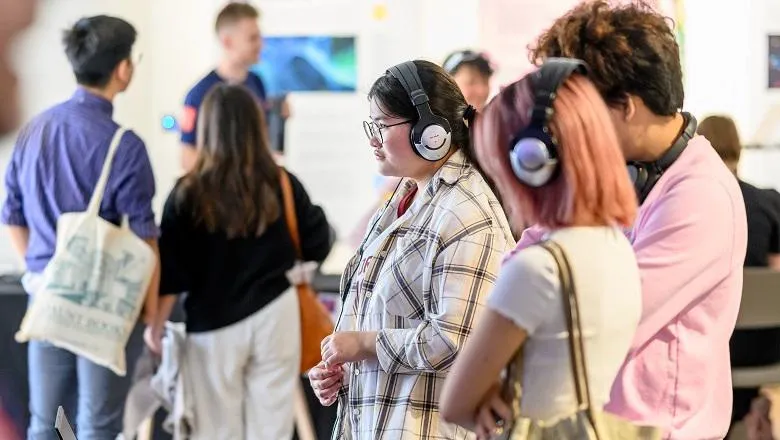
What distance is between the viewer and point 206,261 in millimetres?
3404

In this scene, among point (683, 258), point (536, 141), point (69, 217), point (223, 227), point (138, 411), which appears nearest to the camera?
point (536, 141)

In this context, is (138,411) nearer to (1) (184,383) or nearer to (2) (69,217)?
(1) (184,383)

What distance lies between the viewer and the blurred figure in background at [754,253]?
2998mm

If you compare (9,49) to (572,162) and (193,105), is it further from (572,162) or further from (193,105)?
(572,162)

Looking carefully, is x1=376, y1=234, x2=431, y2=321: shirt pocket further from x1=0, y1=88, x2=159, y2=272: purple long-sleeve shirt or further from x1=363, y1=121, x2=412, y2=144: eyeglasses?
x1=0, y1=88, x2=159, y2=272: purple long-sleeve shirt

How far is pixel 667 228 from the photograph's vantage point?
1.49m

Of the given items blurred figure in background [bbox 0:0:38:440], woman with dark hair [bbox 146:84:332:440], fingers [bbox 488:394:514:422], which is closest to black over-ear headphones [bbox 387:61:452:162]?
fingers [bbox 488:394:514:422]

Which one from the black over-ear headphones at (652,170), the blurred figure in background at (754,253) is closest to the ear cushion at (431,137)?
the black over-ear headphones at (652,170)

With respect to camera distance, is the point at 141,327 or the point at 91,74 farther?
the point at 141,327

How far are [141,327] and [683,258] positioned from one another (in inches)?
92.8

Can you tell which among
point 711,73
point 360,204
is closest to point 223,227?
point 360,204

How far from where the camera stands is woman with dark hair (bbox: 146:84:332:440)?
3.34 meters

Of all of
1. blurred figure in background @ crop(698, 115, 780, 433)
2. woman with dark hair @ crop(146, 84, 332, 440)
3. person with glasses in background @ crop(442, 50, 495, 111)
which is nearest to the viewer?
blurred figure in background @ crop(698, 115, 780, 433)

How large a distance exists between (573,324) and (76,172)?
222 centimetres
